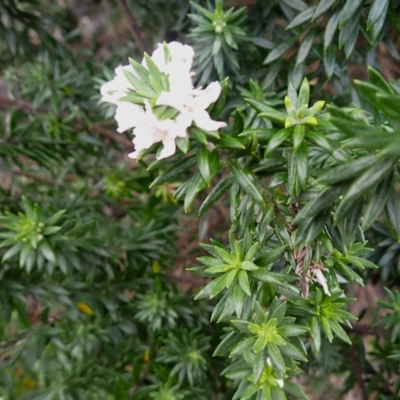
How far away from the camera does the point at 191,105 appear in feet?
2.66

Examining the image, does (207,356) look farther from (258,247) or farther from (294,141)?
(294,141)

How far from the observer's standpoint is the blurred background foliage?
150cm

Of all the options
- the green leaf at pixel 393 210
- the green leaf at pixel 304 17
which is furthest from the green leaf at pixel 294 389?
the green leaf at pixel 304 17

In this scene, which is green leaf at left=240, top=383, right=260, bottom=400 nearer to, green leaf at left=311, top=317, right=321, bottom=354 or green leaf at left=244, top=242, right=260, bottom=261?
green leaf at left=311, top=317, right=321, bottom=354

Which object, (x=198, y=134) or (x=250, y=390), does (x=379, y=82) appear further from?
(x=250, y=390)

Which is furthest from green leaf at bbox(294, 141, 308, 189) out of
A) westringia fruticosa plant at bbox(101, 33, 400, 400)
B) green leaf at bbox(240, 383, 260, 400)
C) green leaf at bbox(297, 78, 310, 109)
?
green leaf at bbox(240, 383, 260, 400)

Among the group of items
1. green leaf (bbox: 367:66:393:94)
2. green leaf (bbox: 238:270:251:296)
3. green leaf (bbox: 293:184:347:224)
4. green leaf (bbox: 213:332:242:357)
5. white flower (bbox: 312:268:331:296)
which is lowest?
green leaf (bbox: 213:332:242:357)

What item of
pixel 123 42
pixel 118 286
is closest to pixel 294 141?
pixel 118 286

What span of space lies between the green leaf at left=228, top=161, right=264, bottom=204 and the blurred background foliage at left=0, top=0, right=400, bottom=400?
0.47m

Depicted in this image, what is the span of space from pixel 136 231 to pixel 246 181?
106cm

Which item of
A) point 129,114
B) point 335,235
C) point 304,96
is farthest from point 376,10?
point 129,114

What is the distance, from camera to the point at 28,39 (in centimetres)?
220

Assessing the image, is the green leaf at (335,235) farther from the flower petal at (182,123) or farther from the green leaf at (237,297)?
the flower petal at (182,123)

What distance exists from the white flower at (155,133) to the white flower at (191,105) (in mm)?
17
